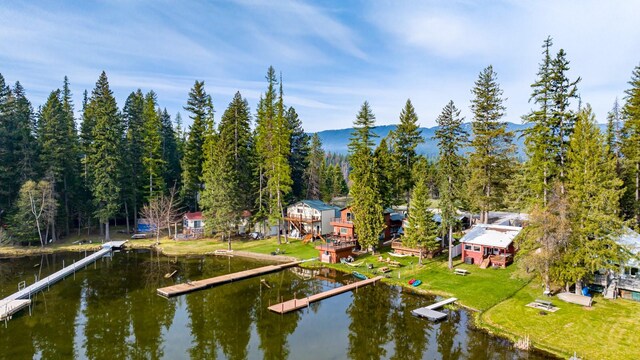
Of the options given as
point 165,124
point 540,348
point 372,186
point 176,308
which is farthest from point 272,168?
point 540,348

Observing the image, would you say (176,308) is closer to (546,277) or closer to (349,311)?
(349,311)

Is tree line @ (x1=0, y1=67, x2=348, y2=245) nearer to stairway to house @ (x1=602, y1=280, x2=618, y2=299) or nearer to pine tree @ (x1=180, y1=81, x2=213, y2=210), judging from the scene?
pine tree @ (x1=180, y1=81, x2=213, y2=210)

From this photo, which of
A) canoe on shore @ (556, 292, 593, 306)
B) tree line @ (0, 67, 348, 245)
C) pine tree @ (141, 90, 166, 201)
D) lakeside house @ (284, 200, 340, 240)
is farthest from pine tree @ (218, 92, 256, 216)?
canoe on shore @ (556, 292, 593, 306)

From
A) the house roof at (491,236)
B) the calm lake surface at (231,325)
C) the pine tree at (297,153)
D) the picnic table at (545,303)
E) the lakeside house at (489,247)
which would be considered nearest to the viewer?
the calm lake surface at (231,325)

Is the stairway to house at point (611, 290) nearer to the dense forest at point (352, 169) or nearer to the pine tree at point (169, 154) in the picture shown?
the dense forest at point (352, 169)

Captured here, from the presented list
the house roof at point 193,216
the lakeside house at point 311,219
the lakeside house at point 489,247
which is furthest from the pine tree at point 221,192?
the lakeside house at point 489,247
